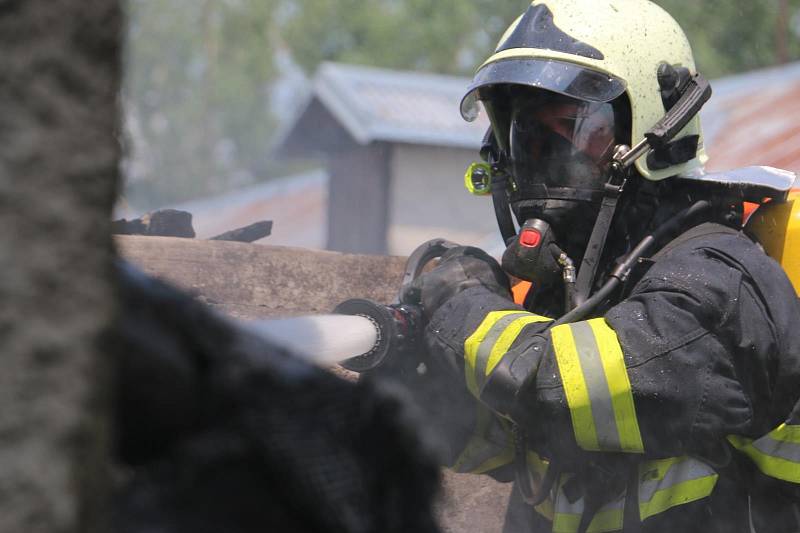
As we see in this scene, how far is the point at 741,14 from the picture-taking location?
1917cm

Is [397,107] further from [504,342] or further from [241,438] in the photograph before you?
[241,438]

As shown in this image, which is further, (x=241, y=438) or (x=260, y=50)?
(x=260, y=50)

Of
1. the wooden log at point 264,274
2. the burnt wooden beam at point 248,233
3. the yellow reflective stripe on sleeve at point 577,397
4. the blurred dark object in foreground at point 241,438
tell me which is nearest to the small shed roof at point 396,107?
the burnt wooden beam at point 248,233

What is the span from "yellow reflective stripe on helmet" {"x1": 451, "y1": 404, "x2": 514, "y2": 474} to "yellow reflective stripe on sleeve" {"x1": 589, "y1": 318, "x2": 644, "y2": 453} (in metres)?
0.44

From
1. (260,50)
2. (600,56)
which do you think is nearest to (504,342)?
(600,56)

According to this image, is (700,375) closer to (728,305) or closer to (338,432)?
(728,305)

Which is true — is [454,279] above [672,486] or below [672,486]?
above

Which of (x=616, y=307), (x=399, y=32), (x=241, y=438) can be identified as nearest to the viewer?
(x=241, y=438)

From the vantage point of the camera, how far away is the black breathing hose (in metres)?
2.38

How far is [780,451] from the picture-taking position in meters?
2.32

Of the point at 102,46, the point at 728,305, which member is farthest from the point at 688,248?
the point at 102,46

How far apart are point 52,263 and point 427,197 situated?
39.4 feet

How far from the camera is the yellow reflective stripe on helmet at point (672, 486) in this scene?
225cm

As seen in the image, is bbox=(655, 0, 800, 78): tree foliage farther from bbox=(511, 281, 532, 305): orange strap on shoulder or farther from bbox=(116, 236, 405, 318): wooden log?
bbox=(116, 236, 405, 318): wooden log
